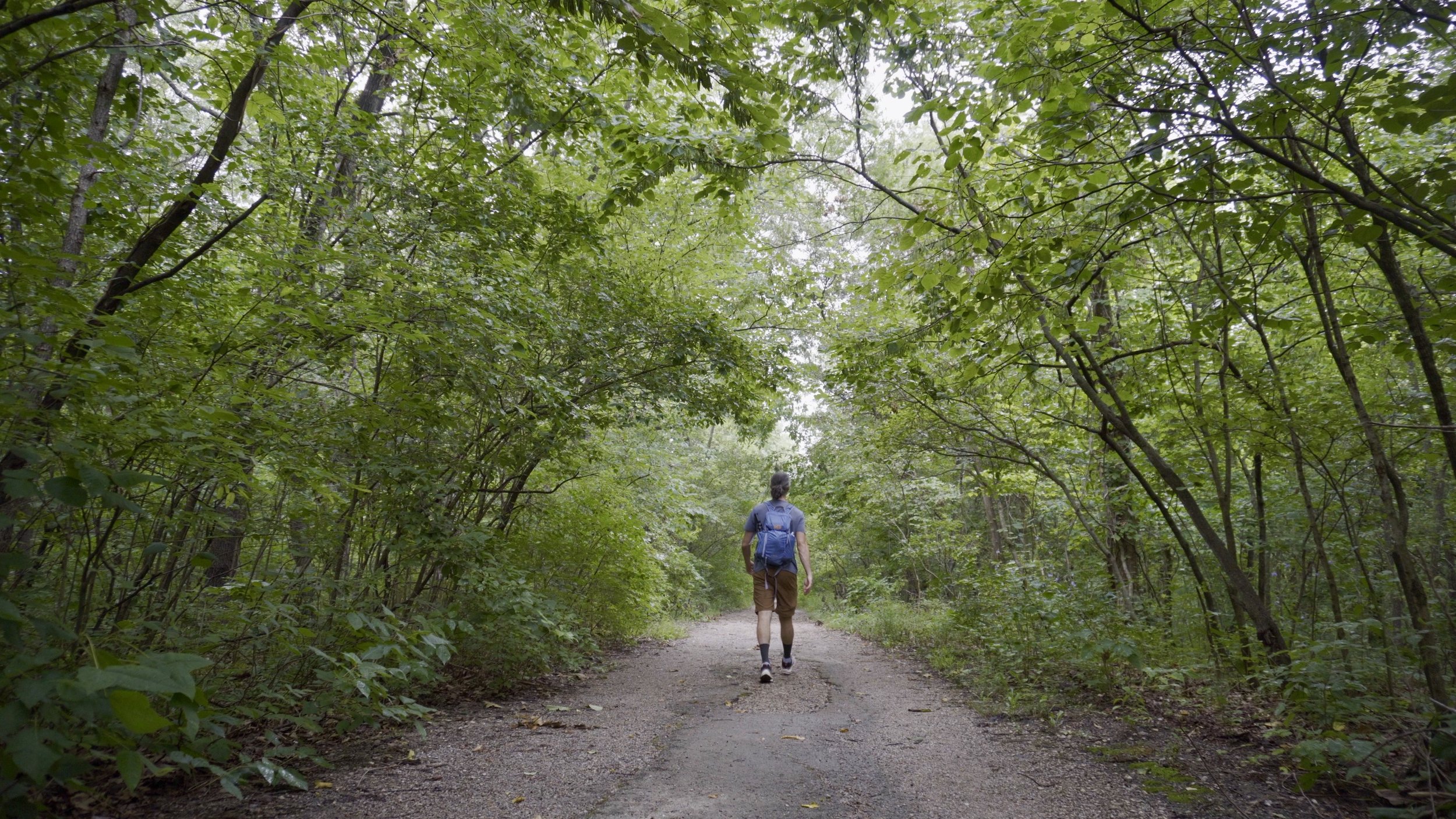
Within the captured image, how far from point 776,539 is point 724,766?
3217 millimetres

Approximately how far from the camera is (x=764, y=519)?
22.6 ft

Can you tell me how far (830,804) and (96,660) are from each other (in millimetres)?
2859

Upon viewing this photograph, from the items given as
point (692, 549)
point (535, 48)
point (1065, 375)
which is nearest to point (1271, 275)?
point (1065, 375)

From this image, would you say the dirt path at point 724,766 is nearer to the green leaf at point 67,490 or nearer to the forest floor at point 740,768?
the forest floor at point 740,768

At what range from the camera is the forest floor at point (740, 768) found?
9.76 ft

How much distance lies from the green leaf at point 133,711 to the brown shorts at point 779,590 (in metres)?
5.71

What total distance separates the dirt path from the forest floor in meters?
0.01

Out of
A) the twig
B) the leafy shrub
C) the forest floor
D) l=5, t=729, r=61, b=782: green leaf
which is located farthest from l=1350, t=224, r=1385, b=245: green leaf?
l=5, t=729, r=61, b=782: green leaf

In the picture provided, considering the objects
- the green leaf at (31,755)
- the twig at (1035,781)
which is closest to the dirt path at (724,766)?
the twig at (1035,781)

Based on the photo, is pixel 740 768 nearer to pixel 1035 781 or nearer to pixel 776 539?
pixel 1035 781

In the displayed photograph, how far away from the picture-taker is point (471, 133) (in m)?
5.05

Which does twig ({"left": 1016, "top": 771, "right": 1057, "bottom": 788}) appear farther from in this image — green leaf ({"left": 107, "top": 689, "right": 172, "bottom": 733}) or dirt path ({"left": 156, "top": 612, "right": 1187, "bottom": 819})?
green leaf ({"left": 107, "top": 689, "right": 172, "bottom": 733})

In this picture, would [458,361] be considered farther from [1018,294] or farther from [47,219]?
[1018,294]

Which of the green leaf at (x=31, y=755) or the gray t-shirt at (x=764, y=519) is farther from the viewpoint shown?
the gray t-shirt at (x=764, y=519)
